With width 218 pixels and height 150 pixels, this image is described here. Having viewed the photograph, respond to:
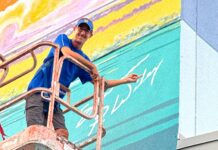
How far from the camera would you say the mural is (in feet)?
36.8

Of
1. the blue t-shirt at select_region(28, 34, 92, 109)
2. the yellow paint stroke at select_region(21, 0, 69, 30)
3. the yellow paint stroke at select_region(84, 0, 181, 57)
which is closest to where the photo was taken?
the blue t-shirt at select_region(28, 34, 92, 109)

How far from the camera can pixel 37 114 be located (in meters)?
9.12

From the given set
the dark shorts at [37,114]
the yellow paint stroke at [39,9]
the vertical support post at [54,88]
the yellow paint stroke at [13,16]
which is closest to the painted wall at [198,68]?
the dark shorts at [37,114]

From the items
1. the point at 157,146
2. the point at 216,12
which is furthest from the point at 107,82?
the point at 216,12

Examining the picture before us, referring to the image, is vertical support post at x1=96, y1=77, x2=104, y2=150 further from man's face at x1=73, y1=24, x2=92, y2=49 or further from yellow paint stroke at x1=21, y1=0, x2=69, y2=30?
yellow paint stroke at x1=21, y1=0, x2=69, y2=30

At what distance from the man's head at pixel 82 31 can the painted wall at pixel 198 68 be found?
2116 mm

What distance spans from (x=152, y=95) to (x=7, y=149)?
11.7 feet

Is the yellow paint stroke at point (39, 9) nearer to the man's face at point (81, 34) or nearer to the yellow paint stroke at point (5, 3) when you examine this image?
the yellow paint stroke at point (5, 3)

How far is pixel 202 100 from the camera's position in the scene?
11.4 meters

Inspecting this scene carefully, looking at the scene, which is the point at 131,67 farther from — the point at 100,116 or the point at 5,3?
the point at 5,3

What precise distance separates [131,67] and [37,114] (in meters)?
3.21

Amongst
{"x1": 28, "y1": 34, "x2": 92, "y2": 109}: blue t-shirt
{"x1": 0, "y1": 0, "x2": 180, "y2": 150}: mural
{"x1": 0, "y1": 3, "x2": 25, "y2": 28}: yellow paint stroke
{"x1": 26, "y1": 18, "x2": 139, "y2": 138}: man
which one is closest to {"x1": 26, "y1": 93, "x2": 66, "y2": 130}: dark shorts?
{"x1": 26, "y1": 18, "x2": 139, "y2": 138}: man

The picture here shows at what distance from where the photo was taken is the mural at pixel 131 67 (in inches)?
441

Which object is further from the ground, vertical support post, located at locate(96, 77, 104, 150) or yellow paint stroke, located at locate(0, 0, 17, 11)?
yellow paint stroke, located at locate(0, 0, 17, 11)
